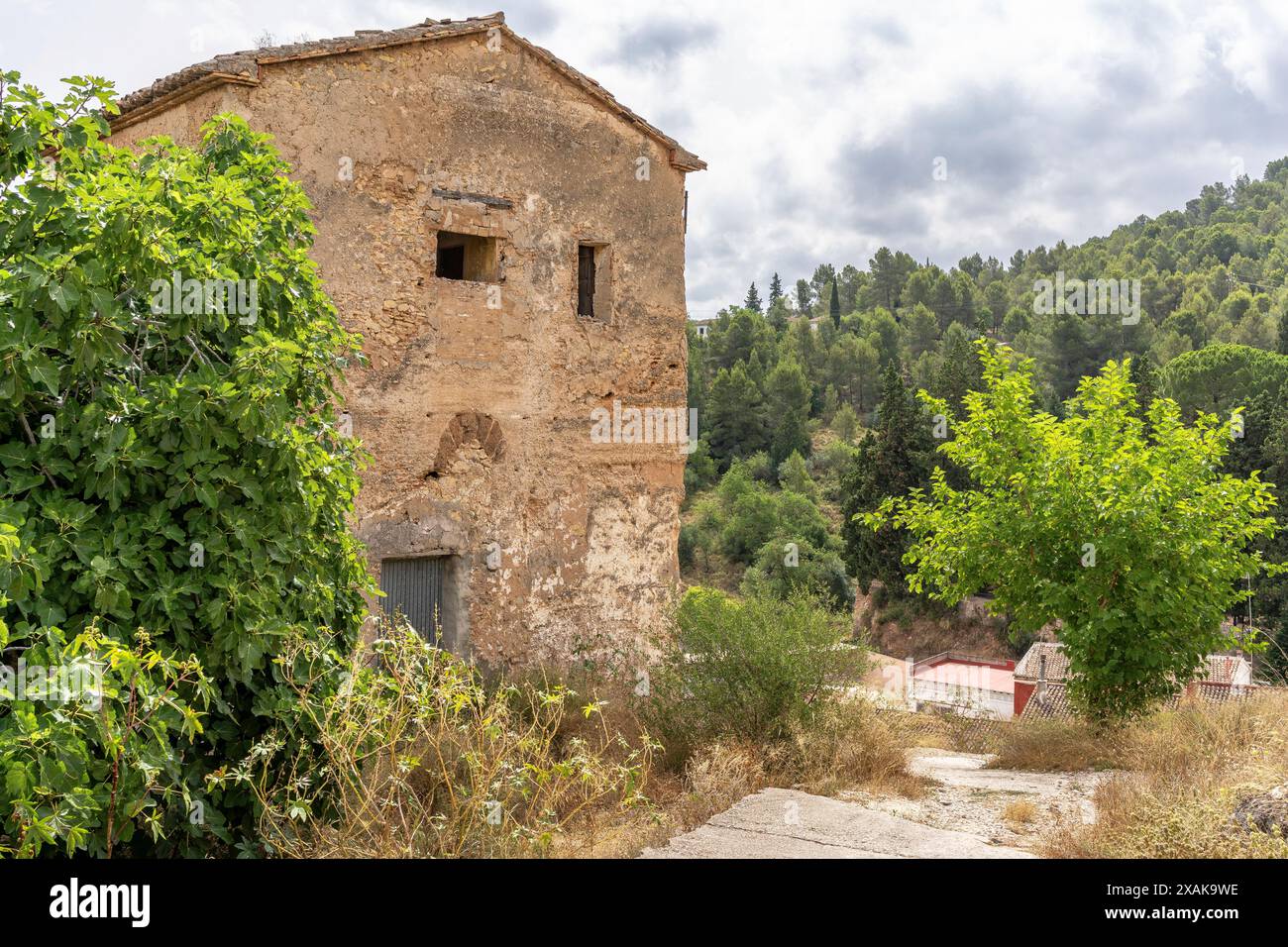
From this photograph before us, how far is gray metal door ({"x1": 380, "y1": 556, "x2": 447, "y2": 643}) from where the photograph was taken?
9945 mm

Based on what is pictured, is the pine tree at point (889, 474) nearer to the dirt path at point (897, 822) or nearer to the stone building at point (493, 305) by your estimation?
the stone building at point (493, 305)

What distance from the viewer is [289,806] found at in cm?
536

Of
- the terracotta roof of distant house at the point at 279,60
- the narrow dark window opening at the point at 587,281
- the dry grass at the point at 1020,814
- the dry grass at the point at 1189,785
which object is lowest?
the dry grass at the point at 1020,814

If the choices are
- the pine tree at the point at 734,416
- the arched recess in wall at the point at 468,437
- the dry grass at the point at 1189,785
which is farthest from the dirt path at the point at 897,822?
the pine tree at the point at 734,416

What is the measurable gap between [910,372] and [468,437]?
222 ft

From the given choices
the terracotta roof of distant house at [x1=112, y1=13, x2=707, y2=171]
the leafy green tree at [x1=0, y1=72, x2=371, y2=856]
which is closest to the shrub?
the leafy green tree at [x1=0, y1=72, x2=371, y2=856]

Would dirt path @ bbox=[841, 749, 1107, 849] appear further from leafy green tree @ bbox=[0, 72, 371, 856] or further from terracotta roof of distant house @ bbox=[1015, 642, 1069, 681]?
terracotta roof of distant house @ bbox=[1015, 642, 1069, 681]

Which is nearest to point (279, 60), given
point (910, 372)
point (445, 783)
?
point (445, 783)

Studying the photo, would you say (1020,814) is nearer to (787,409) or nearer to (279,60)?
(279,60)

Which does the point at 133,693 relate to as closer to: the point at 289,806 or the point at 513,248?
the point at 289,806

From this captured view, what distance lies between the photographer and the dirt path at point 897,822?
5961mm

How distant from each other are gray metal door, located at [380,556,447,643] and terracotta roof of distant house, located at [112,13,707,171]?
429 cm

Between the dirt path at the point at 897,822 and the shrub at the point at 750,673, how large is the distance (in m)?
0.96

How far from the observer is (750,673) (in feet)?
27.8
